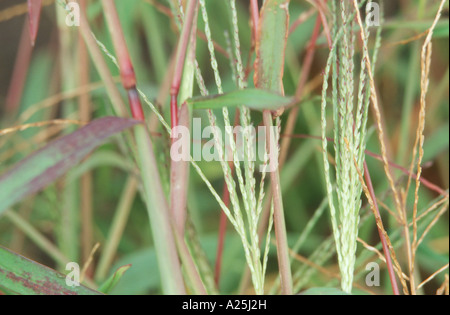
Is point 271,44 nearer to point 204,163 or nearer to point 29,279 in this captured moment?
point 29,279

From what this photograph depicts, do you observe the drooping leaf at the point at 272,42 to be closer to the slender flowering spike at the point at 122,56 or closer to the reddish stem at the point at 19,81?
the slender flowering spike at the point at 122,56

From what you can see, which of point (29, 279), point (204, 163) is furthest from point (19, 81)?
point (29, 279)

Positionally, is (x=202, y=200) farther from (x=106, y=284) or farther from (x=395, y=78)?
(x=106, y=284)

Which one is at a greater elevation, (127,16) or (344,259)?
(127,16)

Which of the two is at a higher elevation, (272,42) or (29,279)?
(272,42)

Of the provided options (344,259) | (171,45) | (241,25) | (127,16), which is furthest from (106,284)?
(171,45)

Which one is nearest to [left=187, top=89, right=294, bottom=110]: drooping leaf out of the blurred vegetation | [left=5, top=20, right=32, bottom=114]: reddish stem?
the blurred vegetation
